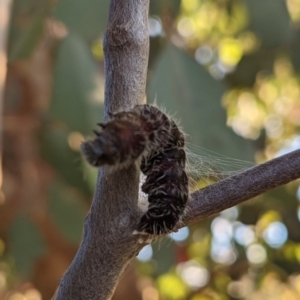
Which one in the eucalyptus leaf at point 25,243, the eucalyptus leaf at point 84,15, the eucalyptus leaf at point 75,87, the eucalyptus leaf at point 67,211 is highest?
the eucalyptus leaf at point 84,15

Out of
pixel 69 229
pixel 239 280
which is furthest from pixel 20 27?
pixel 239 280

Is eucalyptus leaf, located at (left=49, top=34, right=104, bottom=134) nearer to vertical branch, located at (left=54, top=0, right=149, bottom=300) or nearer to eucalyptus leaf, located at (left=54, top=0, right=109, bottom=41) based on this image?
eucalyptus leaf, located at (left=54, top=0, right=109, bottom=41)

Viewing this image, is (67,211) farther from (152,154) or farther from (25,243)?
(152,154)

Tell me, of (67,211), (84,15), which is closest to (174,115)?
(84,15)

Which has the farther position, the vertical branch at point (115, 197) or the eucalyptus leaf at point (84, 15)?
the eucalyptus leaf at point (84, 15)

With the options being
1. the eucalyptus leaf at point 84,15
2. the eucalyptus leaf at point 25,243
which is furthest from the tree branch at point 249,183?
→ the eucalyptus leaf at point 25,243

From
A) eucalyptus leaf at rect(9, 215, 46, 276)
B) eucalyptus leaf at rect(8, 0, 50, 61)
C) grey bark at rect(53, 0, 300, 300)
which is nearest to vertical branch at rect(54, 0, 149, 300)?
grey bark at rect(53, 0, 300, 300)

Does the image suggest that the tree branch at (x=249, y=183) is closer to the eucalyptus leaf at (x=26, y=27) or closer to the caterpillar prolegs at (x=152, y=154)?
the caterpillar prolegs at (x=152, y=154)

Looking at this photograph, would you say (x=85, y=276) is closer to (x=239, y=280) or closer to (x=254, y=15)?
(x=254, y=15)
